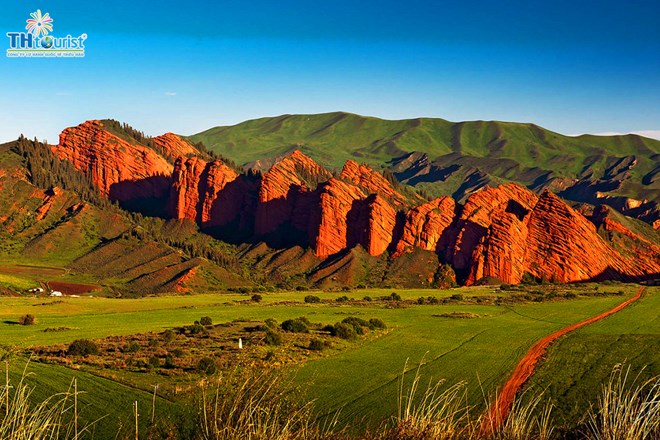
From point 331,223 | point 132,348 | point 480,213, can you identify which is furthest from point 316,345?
point 480,213

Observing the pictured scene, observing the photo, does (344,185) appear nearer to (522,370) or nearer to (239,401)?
(522,370)

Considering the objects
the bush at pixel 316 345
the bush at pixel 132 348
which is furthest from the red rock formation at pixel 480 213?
the bush at pixel 132 348

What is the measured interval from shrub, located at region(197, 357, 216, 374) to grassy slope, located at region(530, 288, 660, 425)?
81.7 ft

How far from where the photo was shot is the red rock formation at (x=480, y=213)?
538 ft

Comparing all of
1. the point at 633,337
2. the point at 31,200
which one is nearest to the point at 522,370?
the point at 633,337

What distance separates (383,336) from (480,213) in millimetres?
105262

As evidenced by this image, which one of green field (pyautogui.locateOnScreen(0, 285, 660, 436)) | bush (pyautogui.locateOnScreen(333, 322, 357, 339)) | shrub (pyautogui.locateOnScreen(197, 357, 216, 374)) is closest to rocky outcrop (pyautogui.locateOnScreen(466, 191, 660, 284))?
green field (pyautogui.locateOnScreen(0, 285, 660, 436))

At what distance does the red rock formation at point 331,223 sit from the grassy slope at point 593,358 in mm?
96279

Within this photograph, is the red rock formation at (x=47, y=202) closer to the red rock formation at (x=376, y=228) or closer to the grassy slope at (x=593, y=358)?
the red rock formation at (x=376, y=228)

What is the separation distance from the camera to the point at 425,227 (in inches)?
6747

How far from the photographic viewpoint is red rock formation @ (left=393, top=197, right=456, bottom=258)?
559ft

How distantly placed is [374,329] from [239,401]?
63553 millimetres

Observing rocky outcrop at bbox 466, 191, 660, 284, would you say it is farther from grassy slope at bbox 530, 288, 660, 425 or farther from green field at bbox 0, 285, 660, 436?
grassy slope at bbox 530, 288, 660, 425

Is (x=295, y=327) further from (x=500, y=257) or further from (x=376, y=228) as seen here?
(x=376, y=228)
